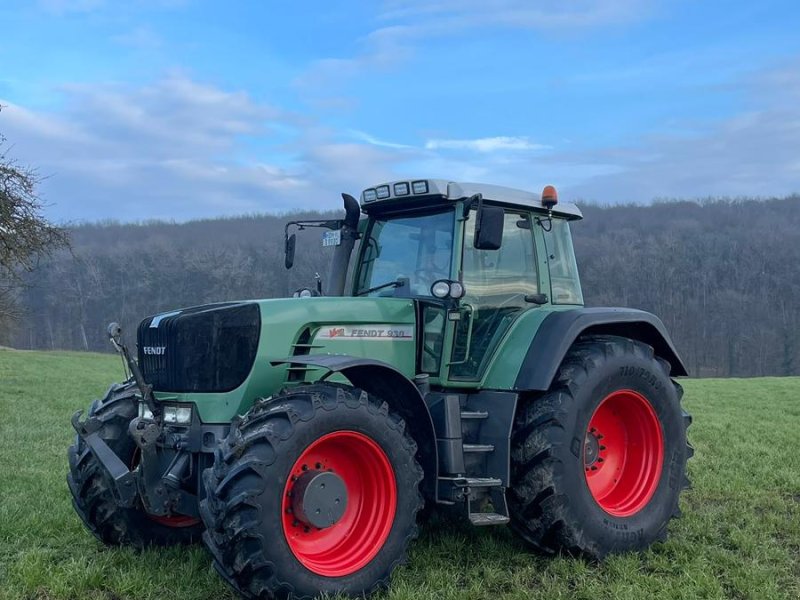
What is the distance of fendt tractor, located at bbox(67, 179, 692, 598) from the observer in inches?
162

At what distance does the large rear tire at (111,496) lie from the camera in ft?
16.5

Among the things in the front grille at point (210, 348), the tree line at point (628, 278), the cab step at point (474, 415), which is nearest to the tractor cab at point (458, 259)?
the cab step at point (474, 415)

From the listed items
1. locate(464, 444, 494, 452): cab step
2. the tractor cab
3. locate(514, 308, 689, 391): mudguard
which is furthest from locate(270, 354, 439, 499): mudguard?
locate(514, 308, 689, 391): mudguard

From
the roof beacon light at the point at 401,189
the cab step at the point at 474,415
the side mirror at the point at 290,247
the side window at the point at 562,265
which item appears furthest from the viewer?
the side mirror at the point at 290,247

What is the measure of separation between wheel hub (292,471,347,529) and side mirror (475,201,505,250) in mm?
1747

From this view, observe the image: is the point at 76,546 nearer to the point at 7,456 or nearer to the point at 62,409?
the point at 7,456

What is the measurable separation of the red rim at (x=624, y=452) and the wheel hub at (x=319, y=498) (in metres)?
2.08

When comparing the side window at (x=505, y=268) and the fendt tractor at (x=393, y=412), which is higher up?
the side window at (x=505, y=268)

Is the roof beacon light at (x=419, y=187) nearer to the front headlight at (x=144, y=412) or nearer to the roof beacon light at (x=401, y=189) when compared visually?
the roof beacon light at (x=401, y=189)

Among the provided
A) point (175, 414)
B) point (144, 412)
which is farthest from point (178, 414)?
point (144, 412)

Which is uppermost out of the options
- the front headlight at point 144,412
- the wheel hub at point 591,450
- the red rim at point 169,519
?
the front headlight at point 144,412

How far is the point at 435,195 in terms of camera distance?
17.6ft

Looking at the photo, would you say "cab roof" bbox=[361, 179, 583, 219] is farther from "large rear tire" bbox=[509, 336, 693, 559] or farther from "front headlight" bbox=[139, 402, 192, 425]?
"front headlight" bbox=[139, 402, 192, 425]

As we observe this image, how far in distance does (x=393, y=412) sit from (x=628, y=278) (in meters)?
63.6
